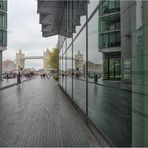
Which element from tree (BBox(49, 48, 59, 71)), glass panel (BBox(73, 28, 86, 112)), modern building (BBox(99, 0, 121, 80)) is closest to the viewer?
modern building (BBox(99, 0, 121, 80))

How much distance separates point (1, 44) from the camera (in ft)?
159

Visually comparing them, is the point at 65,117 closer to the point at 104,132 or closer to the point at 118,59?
A: the point at 104,132

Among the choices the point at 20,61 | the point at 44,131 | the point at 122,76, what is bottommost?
the point at 44,131

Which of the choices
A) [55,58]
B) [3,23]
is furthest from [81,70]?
[55,58]

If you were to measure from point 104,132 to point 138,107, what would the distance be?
2.15 m

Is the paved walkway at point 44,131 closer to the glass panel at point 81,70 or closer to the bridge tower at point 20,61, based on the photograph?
the glass panel at point 81,70

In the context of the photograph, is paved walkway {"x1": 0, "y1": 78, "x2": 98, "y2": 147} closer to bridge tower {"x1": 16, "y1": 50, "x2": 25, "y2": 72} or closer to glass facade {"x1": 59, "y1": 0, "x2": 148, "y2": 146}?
glass facade {"x1": 59, "y1": 0, "x2": 148, "y2": 146}

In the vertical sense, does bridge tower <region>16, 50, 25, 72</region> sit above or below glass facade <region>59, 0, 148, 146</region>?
above

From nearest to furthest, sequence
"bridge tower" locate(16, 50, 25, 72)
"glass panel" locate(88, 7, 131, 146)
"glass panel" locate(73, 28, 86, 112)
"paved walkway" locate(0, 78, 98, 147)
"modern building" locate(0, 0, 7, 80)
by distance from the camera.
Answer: "glass panel" locate(88, 7, 131, 146) < "paved walkway" locate(0, 78, 98, 147) < "glass panel" locate(73, 28, 86, 112) < "modern building" locate(0, 0, 7, 80) < "bridge tower" locate(16, 50, 25, 72)

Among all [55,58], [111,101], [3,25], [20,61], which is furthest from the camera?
[20,61]

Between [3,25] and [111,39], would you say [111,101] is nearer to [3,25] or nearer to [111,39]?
[111,39]

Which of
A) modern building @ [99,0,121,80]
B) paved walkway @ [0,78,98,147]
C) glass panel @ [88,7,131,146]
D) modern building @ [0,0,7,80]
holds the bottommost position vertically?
paved walkway @ [0,78,98,147]

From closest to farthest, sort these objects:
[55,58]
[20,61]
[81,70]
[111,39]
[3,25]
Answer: [111,39] → [81,70] → [3,25] → [55,58] → [20,61]

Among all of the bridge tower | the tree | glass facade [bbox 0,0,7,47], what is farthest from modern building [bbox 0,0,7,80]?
the bridge tower
